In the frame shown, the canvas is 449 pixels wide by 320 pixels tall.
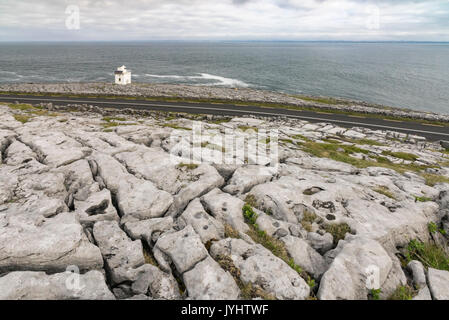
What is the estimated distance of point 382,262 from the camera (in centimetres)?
869

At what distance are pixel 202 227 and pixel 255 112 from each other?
4628cm

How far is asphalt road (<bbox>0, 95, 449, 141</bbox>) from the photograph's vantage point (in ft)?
152

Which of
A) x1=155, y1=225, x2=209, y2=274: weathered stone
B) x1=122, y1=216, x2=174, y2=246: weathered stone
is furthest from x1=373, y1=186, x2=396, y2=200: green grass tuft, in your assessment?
x1=122, y1=216, x2=174, y2=246: weathered stone

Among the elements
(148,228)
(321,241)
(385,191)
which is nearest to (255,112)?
(385,191)

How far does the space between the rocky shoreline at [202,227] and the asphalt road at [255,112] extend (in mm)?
33001

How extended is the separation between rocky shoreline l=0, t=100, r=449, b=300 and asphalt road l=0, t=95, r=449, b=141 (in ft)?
108

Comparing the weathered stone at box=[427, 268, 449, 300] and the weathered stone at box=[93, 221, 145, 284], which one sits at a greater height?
the weathered stone at box=[93, 221, 145, 284]

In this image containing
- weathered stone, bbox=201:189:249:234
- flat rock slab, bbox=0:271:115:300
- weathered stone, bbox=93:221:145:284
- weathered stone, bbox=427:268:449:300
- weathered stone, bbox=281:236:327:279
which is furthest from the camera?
weathered stone, bbox=201:189:249:234

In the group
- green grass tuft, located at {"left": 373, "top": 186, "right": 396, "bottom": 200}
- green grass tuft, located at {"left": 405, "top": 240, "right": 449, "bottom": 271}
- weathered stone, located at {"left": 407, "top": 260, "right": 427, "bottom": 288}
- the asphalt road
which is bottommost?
green grass tuft, located at {"left": 405, "top": 240, "right": 449, "bottom": 271}

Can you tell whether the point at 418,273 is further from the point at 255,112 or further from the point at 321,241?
the point at 255,112

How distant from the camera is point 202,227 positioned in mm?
10148

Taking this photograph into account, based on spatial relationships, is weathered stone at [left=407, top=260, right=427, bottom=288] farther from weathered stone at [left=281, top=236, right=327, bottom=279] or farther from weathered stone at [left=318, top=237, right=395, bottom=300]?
weathered stone at [left=281, top=236, right=327, bottom=279]

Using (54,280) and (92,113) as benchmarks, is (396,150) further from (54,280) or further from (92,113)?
(92,113)

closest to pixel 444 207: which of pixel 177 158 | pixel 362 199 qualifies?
pixel 362 199
